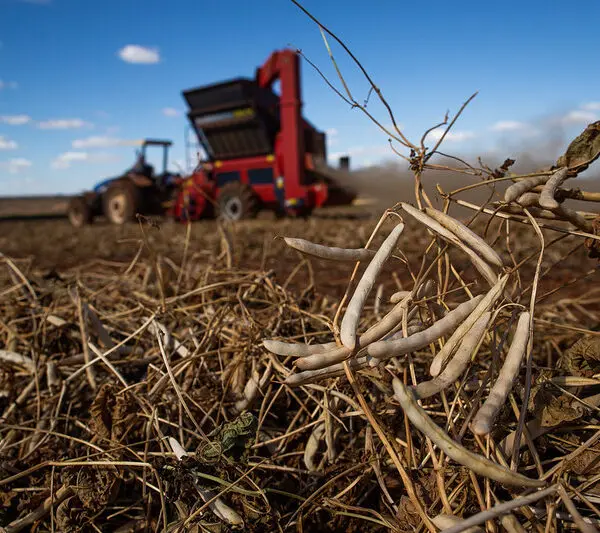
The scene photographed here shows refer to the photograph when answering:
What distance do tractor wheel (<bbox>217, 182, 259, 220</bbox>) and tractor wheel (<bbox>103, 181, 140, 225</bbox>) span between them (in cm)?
227

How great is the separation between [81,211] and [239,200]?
4992mm

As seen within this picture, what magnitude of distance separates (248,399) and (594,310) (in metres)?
2.07

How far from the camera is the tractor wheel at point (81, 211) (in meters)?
12.6

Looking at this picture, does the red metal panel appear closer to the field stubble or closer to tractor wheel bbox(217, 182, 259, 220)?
tractor wheel bbox(217, 182, 259, 220)

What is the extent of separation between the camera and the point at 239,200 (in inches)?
393

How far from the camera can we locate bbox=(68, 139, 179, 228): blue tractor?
450 inches

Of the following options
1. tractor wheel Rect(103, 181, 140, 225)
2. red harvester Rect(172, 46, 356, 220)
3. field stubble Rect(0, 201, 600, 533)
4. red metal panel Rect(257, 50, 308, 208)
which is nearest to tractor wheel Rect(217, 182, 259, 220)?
red harvester Rect(172, 46, 356, 220)

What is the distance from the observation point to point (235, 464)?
1004 mm

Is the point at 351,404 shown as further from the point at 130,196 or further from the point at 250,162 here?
the point at 130,196

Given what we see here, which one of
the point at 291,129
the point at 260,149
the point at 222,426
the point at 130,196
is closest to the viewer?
the point at 222,426

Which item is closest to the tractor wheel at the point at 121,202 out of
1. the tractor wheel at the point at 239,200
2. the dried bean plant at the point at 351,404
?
the tractor wheel at the point at 239,200

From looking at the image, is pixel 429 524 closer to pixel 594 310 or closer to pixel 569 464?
pixel 569 464

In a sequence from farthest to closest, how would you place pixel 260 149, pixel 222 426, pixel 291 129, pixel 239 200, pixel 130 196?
pixel 130 196
pixel 260 149
pixel 239 200
pixel 291 129
pixel 222 426

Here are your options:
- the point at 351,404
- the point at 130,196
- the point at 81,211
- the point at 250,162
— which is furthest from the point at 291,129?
the point at 351,404
